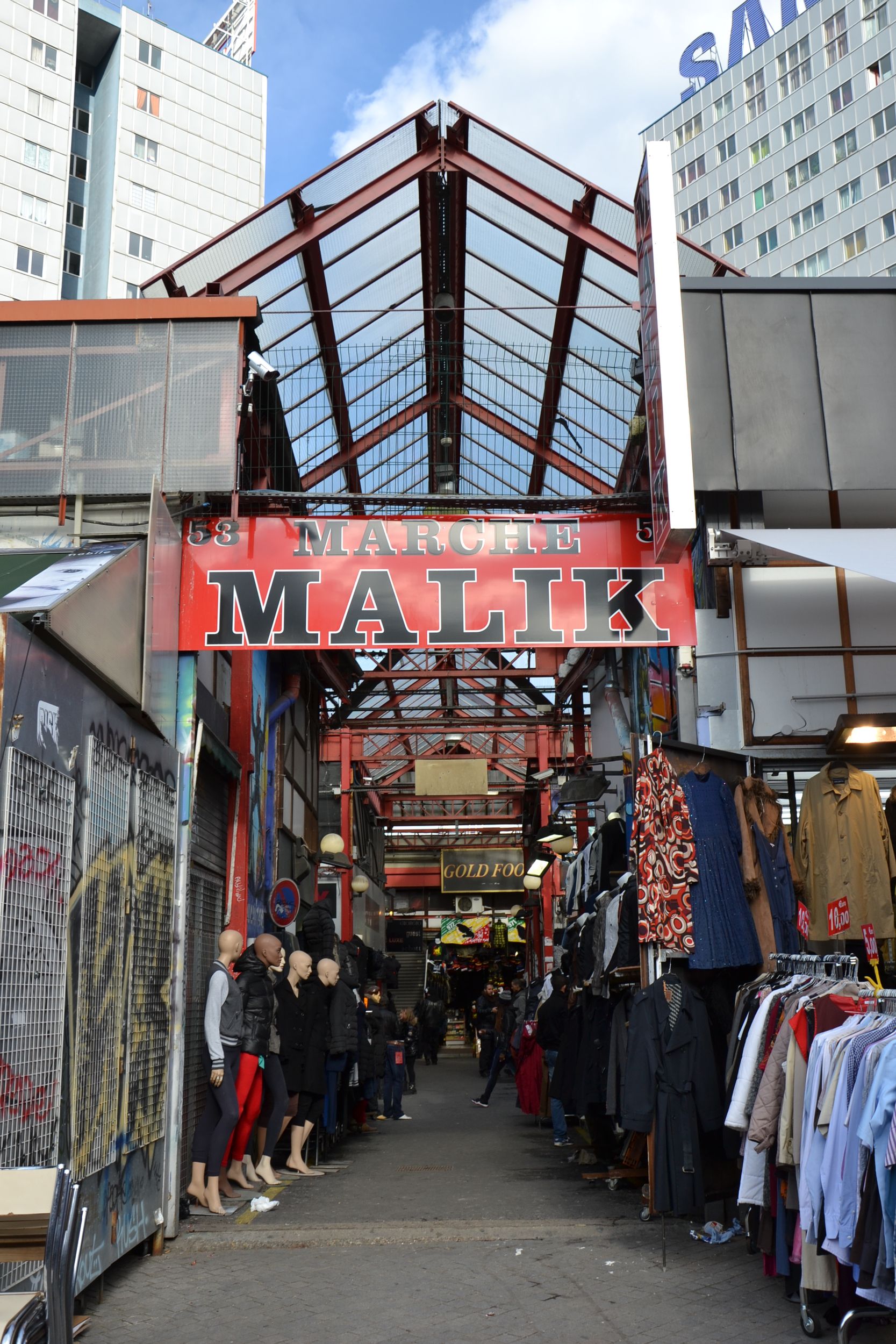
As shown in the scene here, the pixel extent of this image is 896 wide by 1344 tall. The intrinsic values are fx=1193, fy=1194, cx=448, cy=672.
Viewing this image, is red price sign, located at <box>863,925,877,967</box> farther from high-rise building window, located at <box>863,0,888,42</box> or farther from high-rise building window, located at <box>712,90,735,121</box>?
high-rise building window, located at <box>712,90,735,121</box>

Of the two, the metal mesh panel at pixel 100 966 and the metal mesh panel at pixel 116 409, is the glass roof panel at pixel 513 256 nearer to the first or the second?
the metal mesh panel at pixel 116 409

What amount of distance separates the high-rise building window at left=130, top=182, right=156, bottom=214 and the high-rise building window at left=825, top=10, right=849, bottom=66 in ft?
106

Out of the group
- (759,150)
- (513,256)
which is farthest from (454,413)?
(759,150)

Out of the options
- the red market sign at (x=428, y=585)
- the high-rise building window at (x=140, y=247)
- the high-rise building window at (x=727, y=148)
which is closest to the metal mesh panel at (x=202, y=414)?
the red market sign at (x=428, y=585)

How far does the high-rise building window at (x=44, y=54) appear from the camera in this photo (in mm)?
50375

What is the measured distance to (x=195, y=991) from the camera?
9.20 m

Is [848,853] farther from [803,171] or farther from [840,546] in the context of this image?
[803,171]

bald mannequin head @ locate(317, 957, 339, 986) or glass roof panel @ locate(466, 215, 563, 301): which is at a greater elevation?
glass roof panel @ locate(466, 215, 563, 301)

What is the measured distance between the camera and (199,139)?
5794cm

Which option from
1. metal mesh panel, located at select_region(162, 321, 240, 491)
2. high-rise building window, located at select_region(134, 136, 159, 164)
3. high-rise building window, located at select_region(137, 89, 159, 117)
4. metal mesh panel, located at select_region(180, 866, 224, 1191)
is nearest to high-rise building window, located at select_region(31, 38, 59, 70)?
high-rise building window, located at select_region(137, 89, 159, 117)

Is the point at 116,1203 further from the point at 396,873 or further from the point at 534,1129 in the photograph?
the point at 396,873

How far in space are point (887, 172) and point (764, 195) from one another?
8049mm

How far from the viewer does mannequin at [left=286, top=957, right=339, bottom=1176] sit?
32.3ft

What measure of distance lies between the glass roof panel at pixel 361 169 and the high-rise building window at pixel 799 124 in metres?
54.4
